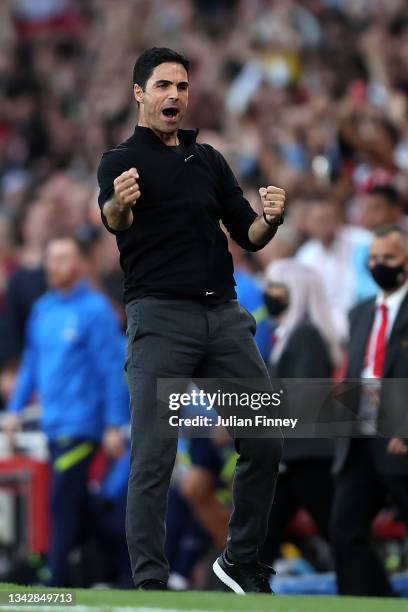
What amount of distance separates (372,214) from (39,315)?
8.40 ft

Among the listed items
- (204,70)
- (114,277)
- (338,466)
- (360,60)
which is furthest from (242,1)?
(338,466)

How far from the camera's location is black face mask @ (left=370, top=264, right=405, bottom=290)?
30.8 feet

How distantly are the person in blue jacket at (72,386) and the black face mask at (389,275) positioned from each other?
10.2ft

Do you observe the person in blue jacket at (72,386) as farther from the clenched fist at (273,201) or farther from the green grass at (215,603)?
the clenched fist at (273,201)

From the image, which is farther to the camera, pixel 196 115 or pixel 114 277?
pixel 196 115

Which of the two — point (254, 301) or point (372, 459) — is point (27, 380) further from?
point (372, 459)

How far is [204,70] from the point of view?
16.8 m

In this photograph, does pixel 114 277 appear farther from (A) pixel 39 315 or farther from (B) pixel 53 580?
(B) pixel 53 580

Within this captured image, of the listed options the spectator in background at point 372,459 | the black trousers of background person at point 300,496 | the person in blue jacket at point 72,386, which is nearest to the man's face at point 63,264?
the person in blue jacket at point 72,386

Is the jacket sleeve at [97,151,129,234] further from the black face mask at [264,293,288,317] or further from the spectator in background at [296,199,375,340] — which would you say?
the spectator in background at [296,199,375,340]

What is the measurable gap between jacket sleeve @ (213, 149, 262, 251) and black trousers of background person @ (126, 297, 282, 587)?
352mm

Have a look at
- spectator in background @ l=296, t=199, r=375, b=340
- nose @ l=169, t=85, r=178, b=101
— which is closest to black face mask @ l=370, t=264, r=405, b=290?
nose @ l=169, t=85, r=178, b=101

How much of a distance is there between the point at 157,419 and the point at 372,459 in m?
2.50

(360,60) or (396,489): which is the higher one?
(360,60)
